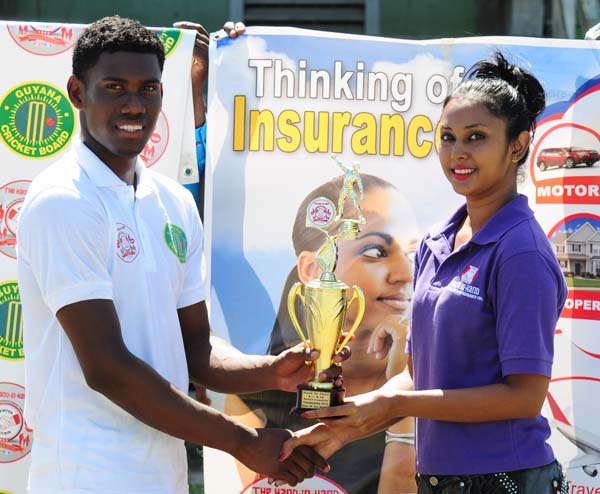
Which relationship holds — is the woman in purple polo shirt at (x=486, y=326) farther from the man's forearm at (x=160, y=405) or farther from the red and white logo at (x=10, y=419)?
the red and white logo at (x=10, y=419)

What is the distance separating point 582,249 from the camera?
326 cm

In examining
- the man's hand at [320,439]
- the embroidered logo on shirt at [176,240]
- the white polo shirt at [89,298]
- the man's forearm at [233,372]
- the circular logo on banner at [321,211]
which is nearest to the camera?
the white polo shirt at [89,298]

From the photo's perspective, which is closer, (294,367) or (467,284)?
(467,284)

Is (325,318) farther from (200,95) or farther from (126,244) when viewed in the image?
(200,95)

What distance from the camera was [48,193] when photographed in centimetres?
206

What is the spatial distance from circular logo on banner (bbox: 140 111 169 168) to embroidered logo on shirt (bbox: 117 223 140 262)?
1.15 m

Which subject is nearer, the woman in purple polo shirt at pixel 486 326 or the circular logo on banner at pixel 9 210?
the woman in purple polo shirt at pixel 486 326

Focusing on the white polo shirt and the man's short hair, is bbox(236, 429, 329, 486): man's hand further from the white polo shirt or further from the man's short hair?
the man's short hair

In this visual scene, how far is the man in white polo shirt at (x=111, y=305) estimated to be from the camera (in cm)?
205

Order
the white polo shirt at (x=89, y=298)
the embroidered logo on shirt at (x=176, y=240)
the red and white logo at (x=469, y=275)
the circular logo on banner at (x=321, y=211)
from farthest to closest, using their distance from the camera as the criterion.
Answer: the circular logo on banner at (x=321, y=211) < the embroidered logo on shirt at (x=176, y=240) < the red and white logo at (x=469, y=275) < the white polo shirt at (x=89, y=298)

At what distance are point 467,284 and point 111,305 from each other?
0.79 metres

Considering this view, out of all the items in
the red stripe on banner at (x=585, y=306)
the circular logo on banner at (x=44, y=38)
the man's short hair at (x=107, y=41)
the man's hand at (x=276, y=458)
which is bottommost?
the man's hand at (x=276, y=458)

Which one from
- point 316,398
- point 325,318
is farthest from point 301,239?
point 316,398

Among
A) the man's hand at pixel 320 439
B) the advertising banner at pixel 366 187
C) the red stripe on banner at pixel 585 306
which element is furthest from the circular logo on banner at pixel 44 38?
the red stripe on banner at pixel 585 306
